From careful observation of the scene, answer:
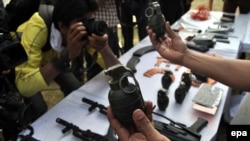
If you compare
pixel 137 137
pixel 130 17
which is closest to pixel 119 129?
pixel 137 137

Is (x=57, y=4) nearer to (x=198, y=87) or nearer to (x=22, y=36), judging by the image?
(x=22, y=36)

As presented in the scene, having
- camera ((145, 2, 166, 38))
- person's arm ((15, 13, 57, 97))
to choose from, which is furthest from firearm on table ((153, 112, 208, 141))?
person's arm ((15, 13, 57, 97))

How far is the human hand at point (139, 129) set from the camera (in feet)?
2.07

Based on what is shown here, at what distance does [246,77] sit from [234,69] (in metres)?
0.05

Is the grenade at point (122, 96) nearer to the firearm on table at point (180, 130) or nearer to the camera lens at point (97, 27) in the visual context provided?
the firearm on table at point (180, 130)

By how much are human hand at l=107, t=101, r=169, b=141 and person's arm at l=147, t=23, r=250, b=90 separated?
48 cm

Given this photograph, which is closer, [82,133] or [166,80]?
[82,133]

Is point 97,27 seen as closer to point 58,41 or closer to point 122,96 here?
point 58,41

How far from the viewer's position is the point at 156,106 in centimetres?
114

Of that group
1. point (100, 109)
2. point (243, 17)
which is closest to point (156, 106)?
point (100, 109)

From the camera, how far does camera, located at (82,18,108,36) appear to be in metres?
1.09

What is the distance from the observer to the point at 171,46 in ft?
4.00

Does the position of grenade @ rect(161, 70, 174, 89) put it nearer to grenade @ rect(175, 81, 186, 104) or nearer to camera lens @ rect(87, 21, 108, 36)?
grenade @ rect(175, 81, 186, 104)

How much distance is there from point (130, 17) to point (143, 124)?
6.38 ft
